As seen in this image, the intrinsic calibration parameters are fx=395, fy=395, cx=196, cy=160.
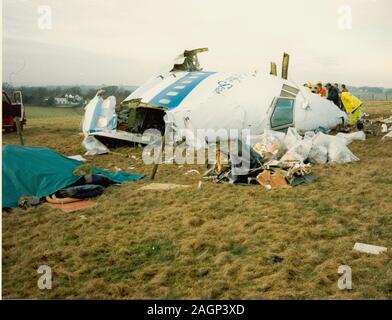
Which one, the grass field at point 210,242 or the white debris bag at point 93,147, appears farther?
the white debris bag at point 93,147

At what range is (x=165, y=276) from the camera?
457 centimetres

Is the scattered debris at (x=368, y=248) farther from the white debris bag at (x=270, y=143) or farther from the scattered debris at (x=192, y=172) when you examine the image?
the scattered debris at (x=192, y=172)

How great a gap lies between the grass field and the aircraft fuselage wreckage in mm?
4075

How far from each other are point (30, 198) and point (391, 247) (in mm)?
6233

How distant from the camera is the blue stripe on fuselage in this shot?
12852 millimetres

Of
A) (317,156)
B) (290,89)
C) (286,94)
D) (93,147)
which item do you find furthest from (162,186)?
(290,89)

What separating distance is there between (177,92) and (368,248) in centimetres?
924

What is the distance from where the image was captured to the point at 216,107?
12.5 metres

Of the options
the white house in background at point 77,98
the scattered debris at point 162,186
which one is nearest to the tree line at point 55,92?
the white house in background at point 77,98

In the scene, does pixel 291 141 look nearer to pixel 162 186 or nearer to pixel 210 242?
pixel 162 186

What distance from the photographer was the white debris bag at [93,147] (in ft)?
42.4

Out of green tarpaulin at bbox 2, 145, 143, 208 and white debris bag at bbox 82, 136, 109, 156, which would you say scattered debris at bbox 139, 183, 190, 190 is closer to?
green tarpaulin at bbox 2, 145, 143, 208

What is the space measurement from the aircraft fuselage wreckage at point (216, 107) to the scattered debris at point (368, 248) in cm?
742
